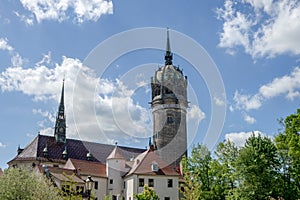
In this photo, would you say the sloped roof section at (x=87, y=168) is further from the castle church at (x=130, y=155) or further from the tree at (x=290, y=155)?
the tree at (x=290, y=155)

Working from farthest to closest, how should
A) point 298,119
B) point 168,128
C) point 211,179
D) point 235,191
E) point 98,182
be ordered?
point 168,128, point 98,182, point 211,179, point 235,191, point 298,119

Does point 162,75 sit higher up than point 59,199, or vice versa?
point 162,75

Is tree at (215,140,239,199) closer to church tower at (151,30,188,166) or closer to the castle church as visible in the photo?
the castle church

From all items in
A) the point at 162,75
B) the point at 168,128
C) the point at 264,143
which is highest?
the point at 162,75

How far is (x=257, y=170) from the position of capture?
35531mm

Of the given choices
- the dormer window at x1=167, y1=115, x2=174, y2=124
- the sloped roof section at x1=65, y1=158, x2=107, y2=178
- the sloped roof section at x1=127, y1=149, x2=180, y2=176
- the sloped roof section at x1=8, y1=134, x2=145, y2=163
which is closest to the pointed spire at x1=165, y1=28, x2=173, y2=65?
the dormer window at x1=167, y1=115, x2=174, y2=124

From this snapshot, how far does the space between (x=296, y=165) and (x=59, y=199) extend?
76.1ft

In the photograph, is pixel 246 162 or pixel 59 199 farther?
pixel 246 162

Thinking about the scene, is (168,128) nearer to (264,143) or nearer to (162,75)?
(162,75)

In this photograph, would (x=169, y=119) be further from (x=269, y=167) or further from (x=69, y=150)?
(x=269, y=167)

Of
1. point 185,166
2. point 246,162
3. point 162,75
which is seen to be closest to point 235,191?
point 246,162

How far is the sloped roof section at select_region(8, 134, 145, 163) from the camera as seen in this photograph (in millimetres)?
68231

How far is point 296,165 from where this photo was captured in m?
36.3

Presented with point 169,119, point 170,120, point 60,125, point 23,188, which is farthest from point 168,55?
point 23,188
